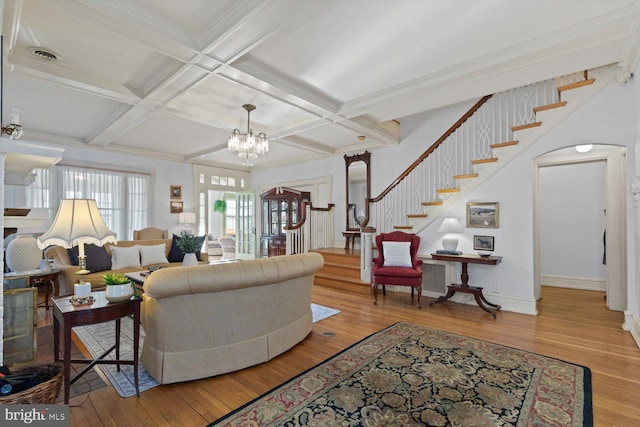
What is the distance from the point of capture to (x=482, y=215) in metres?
4.47

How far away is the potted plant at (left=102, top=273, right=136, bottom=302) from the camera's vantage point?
2105 millimetres

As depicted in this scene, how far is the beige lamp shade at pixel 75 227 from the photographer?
209 centimetres

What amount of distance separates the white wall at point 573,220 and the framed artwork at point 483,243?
2.30 m

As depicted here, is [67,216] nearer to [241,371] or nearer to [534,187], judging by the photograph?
[241,371]

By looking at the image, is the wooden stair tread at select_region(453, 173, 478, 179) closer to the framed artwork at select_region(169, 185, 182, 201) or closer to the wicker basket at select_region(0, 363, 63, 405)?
the wicker basket at select_region(0, 363, 63, 405)

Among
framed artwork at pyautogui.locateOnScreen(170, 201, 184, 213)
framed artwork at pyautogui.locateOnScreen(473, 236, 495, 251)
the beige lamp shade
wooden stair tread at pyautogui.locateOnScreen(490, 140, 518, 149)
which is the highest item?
wooden stair tread at pyautogui.locateOnScreen(490, 140, 518, 149)

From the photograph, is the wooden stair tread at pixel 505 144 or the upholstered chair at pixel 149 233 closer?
the wooden stair tread at pixel 505 144

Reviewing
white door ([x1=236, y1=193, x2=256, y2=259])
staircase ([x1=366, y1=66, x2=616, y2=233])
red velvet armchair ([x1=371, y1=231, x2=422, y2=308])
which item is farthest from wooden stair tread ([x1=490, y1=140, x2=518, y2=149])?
white door ([x1=236, y1=193, x2=256, y2=259])

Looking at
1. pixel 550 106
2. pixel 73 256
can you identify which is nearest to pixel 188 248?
pixel 73 256

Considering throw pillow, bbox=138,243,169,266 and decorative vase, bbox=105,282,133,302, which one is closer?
decorative vase, bbox=105,282,133,302

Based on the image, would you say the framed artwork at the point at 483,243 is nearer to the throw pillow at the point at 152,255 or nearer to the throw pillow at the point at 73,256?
the throw pillow at the point at 152,255

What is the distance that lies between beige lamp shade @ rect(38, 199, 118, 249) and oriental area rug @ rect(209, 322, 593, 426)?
1614 mm

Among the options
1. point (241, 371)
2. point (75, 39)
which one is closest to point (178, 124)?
point (75, 39)

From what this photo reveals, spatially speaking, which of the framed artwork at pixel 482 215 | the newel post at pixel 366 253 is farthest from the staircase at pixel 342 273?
the framed artwork at pixel 482 215
